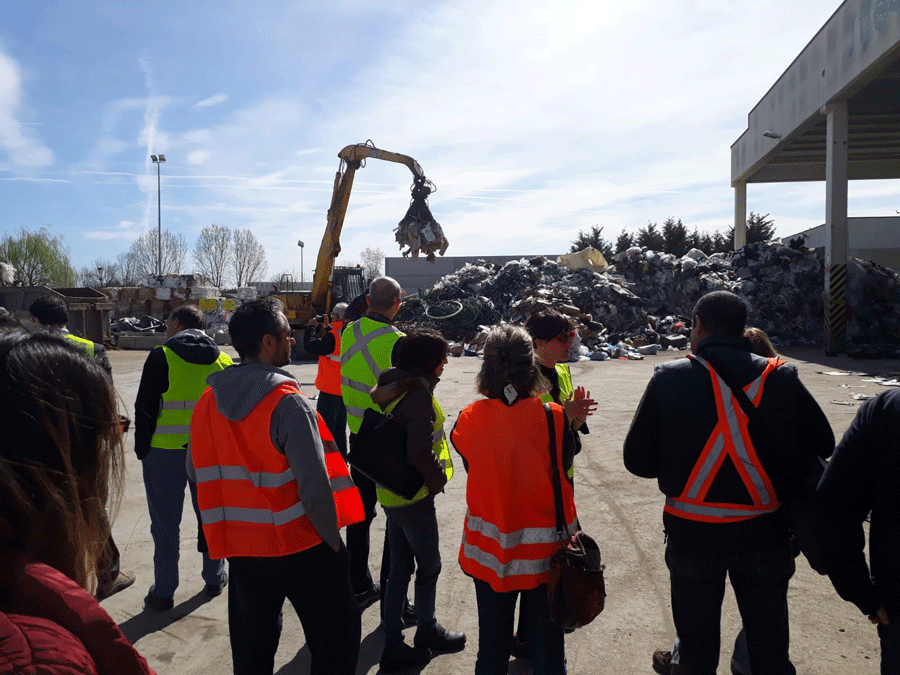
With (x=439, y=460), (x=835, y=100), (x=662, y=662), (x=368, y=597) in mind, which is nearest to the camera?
(x=439, y=460)

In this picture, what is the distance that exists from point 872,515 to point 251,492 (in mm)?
2157

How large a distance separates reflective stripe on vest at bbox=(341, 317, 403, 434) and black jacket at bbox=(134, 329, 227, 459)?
825mm

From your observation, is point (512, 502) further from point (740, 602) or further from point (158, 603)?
point (158, 603)

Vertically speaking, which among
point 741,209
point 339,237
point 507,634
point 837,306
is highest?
point 741,209

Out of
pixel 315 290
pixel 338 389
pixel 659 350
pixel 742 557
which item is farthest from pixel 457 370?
pixel 742 557

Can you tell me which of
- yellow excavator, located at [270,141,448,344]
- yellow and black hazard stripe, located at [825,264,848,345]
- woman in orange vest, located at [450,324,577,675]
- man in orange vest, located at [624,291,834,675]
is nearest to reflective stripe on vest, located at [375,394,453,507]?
woman in orange vest, located at [450,324,577,675]

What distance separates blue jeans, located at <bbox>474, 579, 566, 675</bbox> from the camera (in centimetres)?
250

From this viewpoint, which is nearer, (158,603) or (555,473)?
(555,473)

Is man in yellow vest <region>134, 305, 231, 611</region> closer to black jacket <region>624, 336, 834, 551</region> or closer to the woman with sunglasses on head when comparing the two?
the woman with sunglasses on head

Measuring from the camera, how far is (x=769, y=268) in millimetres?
21031

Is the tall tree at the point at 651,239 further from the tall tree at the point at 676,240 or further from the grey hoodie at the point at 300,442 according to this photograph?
the grey hoodie at the point at 300,442

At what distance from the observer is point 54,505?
3.33ft

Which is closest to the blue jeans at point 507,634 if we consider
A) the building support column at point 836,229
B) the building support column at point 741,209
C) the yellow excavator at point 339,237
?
the yellow excavator at point 339,237

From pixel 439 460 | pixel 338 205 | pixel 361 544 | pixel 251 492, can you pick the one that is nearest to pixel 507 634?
pixel 439 460
